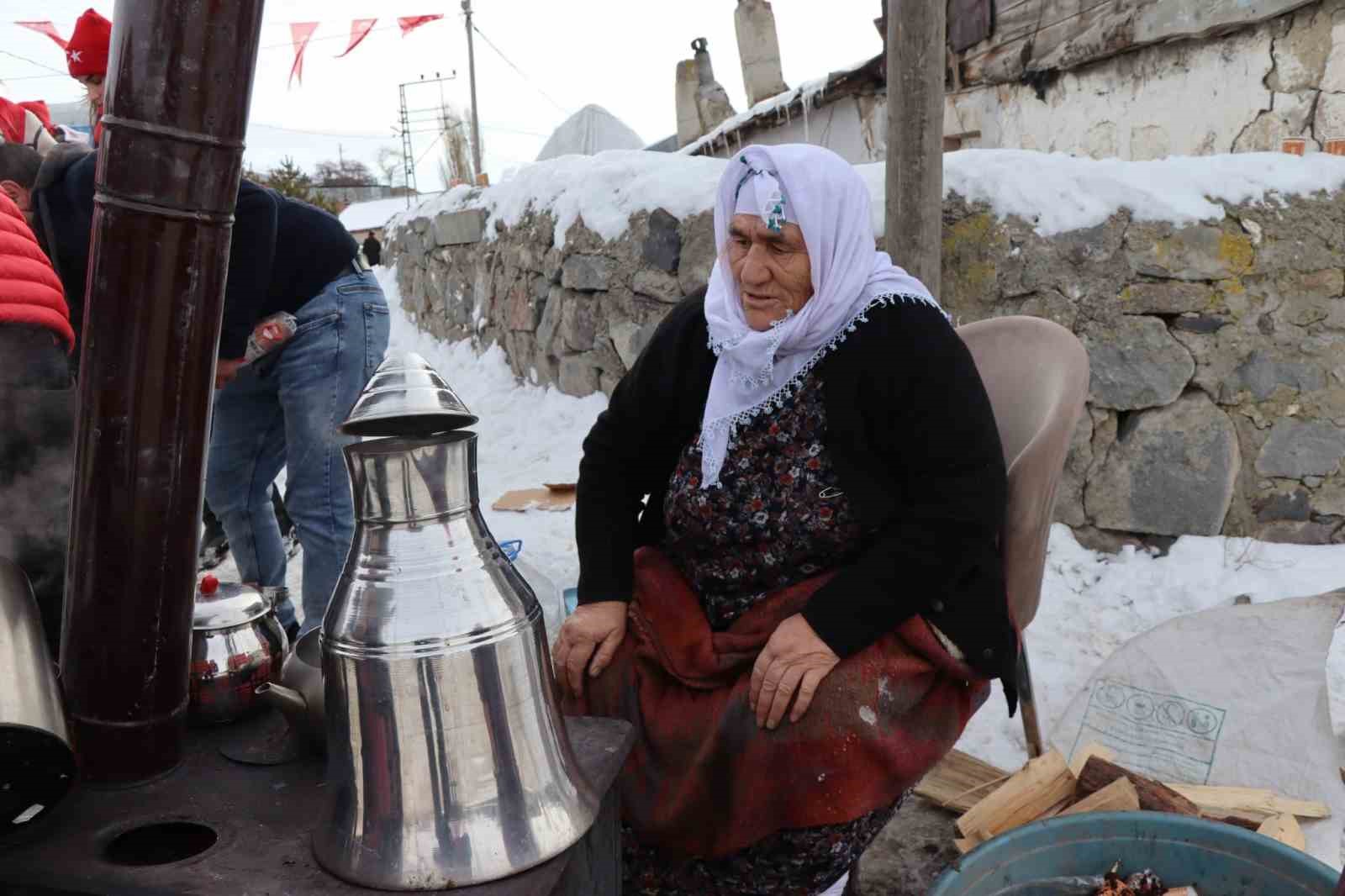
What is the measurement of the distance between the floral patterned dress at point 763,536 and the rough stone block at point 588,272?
12.0 feet

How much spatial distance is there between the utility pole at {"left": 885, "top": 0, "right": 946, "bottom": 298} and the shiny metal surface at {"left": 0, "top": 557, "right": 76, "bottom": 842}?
2821 millimetres

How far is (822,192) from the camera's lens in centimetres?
178

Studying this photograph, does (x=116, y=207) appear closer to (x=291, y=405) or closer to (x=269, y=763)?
(x=269, y=763)

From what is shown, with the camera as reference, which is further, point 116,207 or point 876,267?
point 876,267

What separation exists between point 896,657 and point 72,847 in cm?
120

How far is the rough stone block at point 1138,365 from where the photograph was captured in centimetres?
382

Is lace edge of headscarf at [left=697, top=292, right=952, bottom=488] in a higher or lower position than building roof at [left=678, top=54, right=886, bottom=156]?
lower

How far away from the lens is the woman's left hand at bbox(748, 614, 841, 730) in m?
1.61

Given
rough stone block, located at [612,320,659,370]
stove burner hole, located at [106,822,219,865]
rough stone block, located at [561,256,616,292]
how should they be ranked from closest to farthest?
stove burner hole, located at [106,822,219,865] < rough stone block, located at [612,320,659,370] < rough stone block, located at [561,256,616,292]

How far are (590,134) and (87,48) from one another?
12744 mm

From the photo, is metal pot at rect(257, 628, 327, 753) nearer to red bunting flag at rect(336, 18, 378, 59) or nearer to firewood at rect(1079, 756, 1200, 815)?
firewood at rect(1079, 756, 1200, 815)

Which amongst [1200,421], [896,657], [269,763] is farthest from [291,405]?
[1200,421]

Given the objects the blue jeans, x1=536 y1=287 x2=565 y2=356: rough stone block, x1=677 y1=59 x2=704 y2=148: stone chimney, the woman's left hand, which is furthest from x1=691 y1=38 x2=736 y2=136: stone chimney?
the woman's left hand

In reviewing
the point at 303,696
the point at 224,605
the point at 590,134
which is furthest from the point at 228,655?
the point at 590,134
